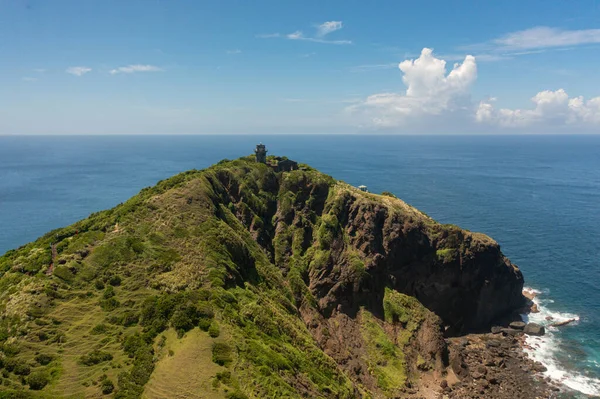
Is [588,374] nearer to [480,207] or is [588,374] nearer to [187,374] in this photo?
[187,374]

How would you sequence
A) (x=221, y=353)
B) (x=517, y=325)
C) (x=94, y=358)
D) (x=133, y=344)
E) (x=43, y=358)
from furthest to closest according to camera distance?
(x=517, y=325) → (x=133, y=344) → (x=221, y=353) → (x=94, y=358) → (x=43, y=358)

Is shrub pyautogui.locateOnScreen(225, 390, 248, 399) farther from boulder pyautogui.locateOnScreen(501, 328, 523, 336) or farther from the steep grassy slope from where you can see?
boulder pyautogui.locateOnScreen(501, 328, 523, 336)

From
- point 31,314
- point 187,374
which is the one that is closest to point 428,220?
point 187,374

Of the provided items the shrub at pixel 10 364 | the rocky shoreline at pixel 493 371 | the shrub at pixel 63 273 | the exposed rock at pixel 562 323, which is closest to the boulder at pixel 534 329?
the rocky shoreline at pixel 493 371

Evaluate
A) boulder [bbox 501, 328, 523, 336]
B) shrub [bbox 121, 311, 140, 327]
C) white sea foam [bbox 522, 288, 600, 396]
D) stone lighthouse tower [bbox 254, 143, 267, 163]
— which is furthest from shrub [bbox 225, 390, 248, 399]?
stone lighthouse tower [bbox 254, 143, 267, 163]

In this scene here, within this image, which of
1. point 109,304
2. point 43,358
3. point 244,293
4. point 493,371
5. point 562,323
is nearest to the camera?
point 43,358

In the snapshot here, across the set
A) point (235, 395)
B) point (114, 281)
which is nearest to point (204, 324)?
point (235, 395)

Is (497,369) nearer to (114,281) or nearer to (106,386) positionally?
(106,386)
